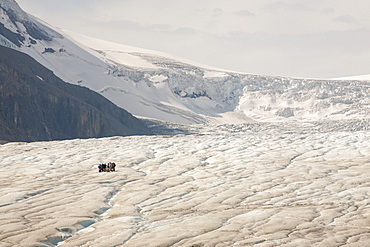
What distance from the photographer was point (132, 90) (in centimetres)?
18750

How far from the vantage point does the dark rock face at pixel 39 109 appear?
10150 centimetres

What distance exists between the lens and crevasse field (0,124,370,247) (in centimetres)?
1564

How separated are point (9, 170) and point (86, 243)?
20542 millimetres

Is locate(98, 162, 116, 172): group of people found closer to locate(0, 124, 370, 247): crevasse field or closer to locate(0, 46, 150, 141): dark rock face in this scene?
locate(0, 124, 370, 247): crevasse field

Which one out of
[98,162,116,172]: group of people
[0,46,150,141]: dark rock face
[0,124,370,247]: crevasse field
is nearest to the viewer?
[0,124,370,247]: crevasse field

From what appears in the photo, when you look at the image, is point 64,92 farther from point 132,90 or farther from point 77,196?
point 77,196

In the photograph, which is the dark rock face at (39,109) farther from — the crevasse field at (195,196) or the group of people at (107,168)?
the group of people at (107,168)

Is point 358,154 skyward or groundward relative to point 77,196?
skyward

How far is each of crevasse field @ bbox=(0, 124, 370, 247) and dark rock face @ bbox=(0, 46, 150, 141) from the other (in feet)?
208

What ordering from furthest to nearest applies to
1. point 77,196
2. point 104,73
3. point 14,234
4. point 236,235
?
point 104,73 < point 77,196 < point 14,234 < point 236,235

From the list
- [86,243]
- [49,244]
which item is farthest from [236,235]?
[49,244]

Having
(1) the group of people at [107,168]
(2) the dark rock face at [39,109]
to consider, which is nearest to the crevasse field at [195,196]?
(1) the group of people at [107,168]

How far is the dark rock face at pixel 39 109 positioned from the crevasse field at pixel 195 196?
208 feet

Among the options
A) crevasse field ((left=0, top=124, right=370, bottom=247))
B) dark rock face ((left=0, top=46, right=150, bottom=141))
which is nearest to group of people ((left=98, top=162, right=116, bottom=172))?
crevasse field ((left=0, top=124, right=370, bottom=247))
